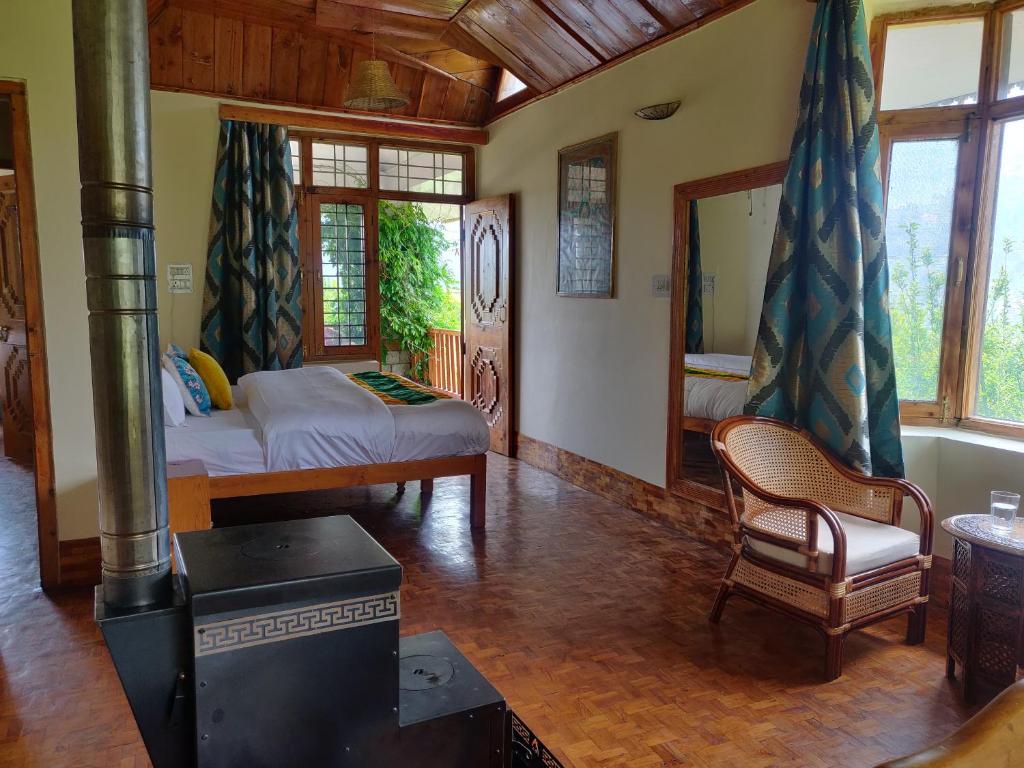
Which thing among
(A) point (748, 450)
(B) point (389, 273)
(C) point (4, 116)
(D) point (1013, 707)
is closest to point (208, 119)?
(C) point (4, 116)

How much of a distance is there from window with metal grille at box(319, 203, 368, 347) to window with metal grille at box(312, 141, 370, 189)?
192mm

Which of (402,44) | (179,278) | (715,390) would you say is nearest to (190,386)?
(179,278)

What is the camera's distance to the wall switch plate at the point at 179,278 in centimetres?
571

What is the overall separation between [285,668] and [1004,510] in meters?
2.34

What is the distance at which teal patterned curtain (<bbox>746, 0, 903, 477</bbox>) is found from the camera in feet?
10.1

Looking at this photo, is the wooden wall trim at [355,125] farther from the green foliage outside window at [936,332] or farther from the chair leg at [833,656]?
the chair leg at [833,656]

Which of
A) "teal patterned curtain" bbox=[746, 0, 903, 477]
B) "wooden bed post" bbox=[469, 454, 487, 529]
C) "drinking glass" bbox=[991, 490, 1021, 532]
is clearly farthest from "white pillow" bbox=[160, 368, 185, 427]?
"drinking glass" bbox=[991, 490, 1021, 532]

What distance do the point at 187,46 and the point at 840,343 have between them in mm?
4881

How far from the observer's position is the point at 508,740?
5.53ft

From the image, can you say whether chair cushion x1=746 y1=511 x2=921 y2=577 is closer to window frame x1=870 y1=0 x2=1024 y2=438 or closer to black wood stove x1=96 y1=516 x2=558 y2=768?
window frame x1=870 y1=0 x2=1024 y2=438

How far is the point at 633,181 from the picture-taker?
4605mm

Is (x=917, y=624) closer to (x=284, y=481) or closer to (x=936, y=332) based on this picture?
(x=936, y=332)

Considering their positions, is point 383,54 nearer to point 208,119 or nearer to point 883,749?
point 208,119

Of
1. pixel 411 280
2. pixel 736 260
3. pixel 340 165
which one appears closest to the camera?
pixel 736 260
